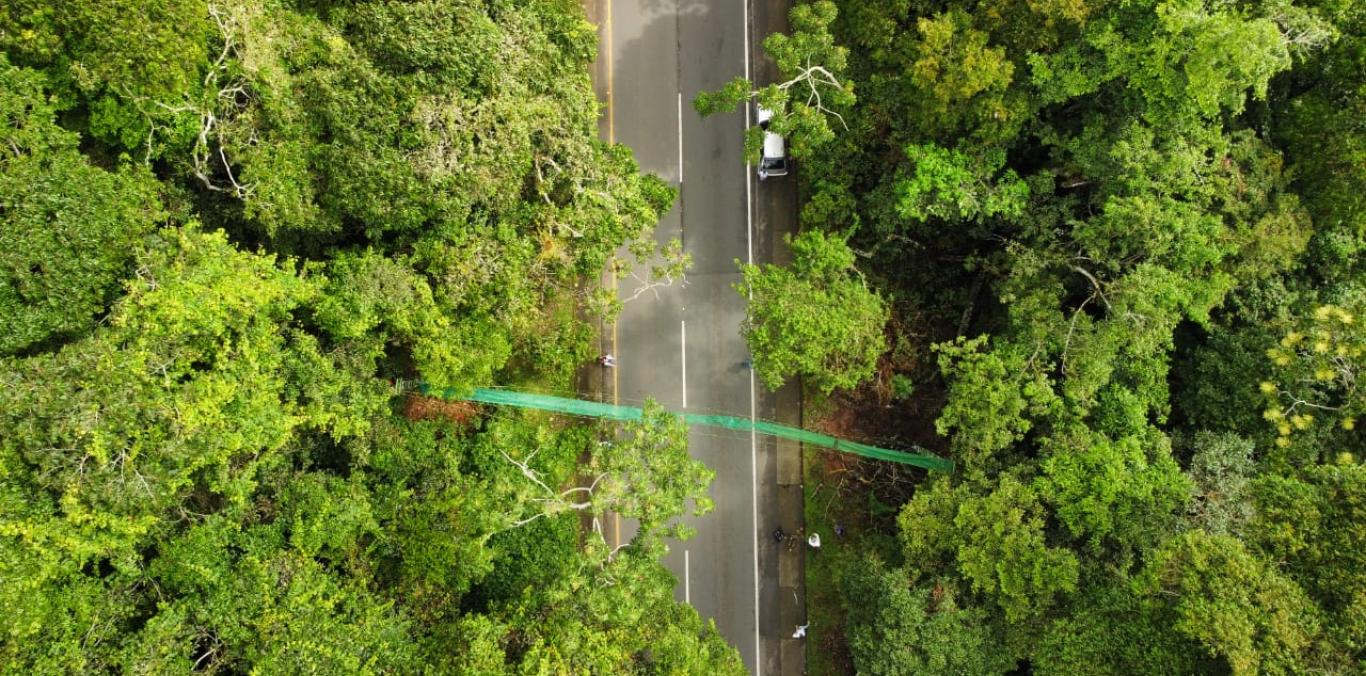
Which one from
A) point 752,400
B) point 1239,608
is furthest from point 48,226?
point 1239,608

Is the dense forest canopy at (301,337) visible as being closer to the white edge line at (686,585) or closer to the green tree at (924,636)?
the green tree at (924,636)

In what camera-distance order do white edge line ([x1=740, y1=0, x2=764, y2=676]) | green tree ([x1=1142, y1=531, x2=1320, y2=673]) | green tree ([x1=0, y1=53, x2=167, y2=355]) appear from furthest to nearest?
white edge line ([x1=740, y1=0, x2=764, y2=676]), green tree ([x1=1142, y1=531, x2=1320, y2=673]), green tree ([x1=0, y1=53, x2=167, y2=355])

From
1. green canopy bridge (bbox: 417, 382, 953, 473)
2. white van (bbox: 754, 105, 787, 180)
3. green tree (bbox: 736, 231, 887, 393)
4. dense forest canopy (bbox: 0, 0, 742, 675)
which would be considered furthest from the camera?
white van (bbox: 754, 105, 787, 180)

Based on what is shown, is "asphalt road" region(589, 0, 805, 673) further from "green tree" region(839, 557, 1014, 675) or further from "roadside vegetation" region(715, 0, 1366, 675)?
"green tree" region(839, 557, 1014, 675)

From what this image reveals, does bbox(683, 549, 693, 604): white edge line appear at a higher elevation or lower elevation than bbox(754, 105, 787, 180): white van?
lower

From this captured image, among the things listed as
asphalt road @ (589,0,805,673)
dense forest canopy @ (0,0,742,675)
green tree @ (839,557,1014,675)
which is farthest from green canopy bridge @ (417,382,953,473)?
green tree @ (839,557,1014,675)

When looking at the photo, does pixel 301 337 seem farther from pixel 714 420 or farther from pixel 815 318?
pixel 714 420

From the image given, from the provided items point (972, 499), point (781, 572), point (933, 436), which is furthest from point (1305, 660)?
point (781, 572)
